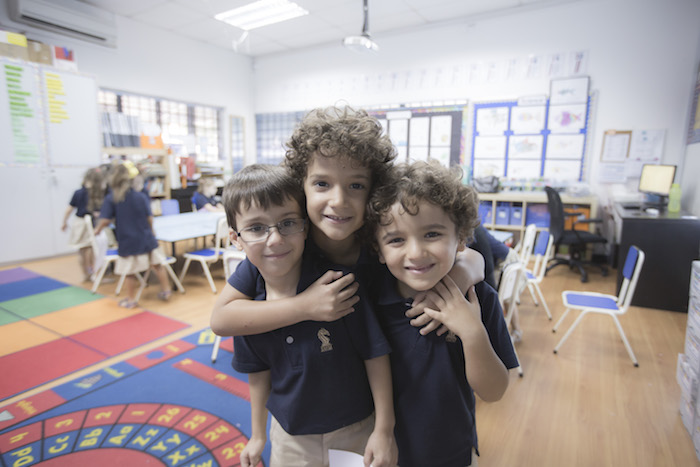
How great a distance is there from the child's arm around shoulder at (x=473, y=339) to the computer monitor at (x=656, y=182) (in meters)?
4.67

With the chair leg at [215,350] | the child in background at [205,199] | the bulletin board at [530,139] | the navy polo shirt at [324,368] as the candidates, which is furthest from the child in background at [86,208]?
the bulletin board at [530,139]

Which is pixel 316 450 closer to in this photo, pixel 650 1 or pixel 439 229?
pixel 439 229

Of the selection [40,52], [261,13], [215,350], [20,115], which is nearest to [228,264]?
[215,350]

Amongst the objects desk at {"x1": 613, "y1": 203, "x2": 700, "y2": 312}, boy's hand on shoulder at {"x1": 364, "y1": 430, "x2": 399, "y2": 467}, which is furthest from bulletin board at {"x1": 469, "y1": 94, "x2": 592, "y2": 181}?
boy's hand on shoulder at {"x1": 364, "y1": 430, "x2": 399, "y2": 467}

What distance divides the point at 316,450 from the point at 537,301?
3631 mm

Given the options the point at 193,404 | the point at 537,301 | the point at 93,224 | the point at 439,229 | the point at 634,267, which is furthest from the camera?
the point at 93,224

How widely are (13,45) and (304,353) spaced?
5.94 m

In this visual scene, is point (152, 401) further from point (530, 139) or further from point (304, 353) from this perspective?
point (530, 139)

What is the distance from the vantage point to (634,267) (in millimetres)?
2555

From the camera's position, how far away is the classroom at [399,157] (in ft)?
6.79

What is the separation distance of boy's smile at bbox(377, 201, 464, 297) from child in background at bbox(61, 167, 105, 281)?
4.42 meters

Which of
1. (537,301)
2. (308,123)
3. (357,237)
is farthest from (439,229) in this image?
(537,301)

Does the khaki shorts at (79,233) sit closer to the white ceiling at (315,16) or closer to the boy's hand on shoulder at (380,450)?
the white ceiling at (315,16)

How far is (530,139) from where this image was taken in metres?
5.66
